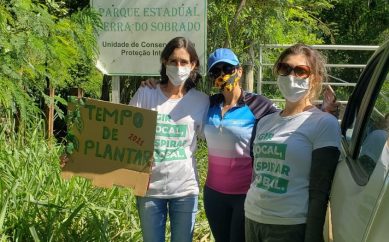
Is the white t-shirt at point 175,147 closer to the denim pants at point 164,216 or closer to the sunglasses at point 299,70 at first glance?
the denim pants at point 164,216

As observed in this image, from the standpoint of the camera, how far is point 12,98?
403cm

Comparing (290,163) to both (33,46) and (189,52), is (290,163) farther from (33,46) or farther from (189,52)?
(33,46)

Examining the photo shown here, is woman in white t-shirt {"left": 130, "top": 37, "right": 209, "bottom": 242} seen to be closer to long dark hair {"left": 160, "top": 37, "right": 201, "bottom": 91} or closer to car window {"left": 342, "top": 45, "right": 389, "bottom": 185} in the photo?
long dark hair {"left": 160, "top": 37, "right": 201, "bottom": 91}

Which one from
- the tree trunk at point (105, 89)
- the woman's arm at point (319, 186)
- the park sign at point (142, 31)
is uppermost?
the park sign at point (142, 31)

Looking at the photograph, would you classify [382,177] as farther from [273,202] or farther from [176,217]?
[176,217]

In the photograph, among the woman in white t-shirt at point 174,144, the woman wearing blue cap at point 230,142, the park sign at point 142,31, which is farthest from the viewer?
the park sign at point 142,31

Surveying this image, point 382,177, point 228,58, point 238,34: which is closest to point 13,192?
point 228,58

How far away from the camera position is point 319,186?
2.73 m

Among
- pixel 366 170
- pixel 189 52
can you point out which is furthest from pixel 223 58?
pixel 366 170

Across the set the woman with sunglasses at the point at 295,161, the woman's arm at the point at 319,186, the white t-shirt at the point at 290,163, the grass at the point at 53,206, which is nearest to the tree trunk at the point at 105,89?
the grass at the point at 53,206

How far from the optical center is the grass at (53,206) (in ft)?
16.0

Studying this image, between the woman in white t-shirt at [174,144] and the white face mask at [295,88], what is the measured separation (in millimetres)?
975

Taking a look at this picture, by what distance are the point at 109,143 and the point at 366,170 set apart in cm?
196

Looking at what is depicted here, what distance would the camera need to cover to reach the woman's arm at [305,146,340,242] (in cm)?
269
